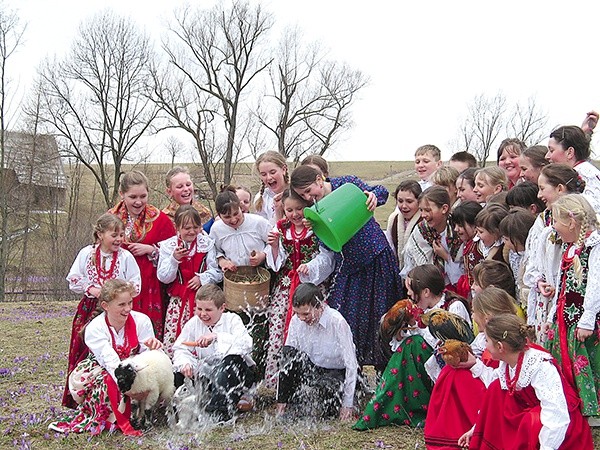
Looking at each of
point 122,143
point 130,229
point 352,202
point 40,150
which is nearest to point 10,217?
point 40,150

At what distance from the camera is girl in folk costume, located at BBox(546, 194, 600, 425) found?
3.81 meters

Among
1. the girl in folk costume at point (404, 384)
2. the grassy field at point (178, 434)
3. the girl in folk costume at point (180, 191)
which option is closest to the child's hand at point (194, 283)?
the girl in folk costume at point (180, 191)

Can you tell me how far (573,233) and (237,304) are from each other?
99.0 inches

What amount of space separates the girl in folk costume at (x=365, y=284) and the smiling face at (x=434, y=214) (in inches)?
14.5

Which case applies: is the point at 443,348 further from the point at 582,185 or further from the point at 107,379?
the point at 107,379

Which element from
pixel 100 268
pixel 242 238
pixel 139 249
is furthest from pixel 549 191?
pixel 100 268

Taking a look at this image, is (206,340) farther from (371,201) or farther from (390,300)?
(371,201)

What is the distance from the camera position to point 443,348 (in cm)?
410

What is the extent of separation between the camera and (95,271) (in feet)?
17.6

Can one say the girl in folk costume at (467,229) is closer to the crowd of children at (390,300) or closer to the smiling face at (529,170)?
the crowd of children at (390,300)

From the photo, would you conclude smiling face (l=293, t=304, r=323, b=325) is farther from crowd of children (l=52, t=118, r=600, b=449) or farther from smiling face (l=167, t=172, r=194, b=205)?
smiling face (l=167, t=172, r=194, b=205)

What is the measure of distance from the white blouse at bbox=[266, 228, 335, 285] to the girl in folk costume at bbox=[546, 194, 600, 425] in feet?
5.71

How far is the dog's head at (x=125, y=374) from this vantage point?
463 centimetres

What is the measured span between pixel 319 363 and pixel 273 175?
1578mm
